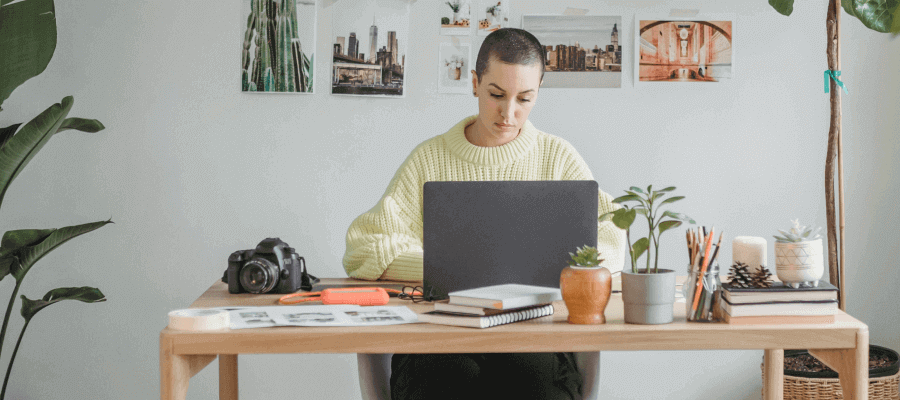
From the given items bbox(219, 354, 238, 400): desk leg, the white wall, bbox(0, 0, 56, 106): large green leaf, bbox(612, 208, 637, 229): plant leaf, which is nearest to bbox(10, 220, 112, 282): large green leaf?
bbox(0, 0, 56, 106): large green leaf

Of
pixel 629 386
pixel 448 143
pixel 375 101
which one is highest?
pixel 375 101

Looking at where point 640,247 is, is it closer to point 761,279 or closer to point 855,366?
point 761,279

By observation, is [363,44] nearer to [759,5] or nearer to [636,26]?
[636,26]

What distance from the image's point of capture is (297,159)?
2.51 metres

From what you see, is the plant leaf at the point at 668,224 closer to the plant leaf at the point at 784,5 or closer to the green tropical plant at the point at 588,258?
the green tropical plant at the point at 588,258

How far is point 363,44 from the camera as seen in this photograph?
248 cm

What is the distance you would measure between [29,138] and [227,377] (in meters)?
0.91

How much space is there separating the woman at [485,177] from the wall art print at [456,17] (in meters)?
0.70

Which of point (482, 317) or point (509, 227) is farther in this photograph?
point (509, 227)

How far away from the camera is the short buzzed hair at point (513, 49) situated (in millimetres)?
1657

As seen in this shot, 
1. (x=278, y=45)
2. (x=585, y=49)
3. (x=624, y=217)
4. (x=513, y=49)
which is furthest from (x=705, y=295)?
(x=278, y=45)

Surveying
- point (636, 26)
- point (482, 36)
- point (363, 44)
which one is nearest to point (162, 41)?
point (363, 44)

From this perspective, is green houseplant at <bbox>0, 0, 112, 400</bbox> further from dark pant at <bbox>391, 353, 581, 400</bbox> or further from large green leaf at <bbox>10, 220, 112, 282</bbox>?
dark pant at <bbox>391, 353, 581, 400</bbox>

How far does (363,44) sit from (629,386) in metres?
1.53
